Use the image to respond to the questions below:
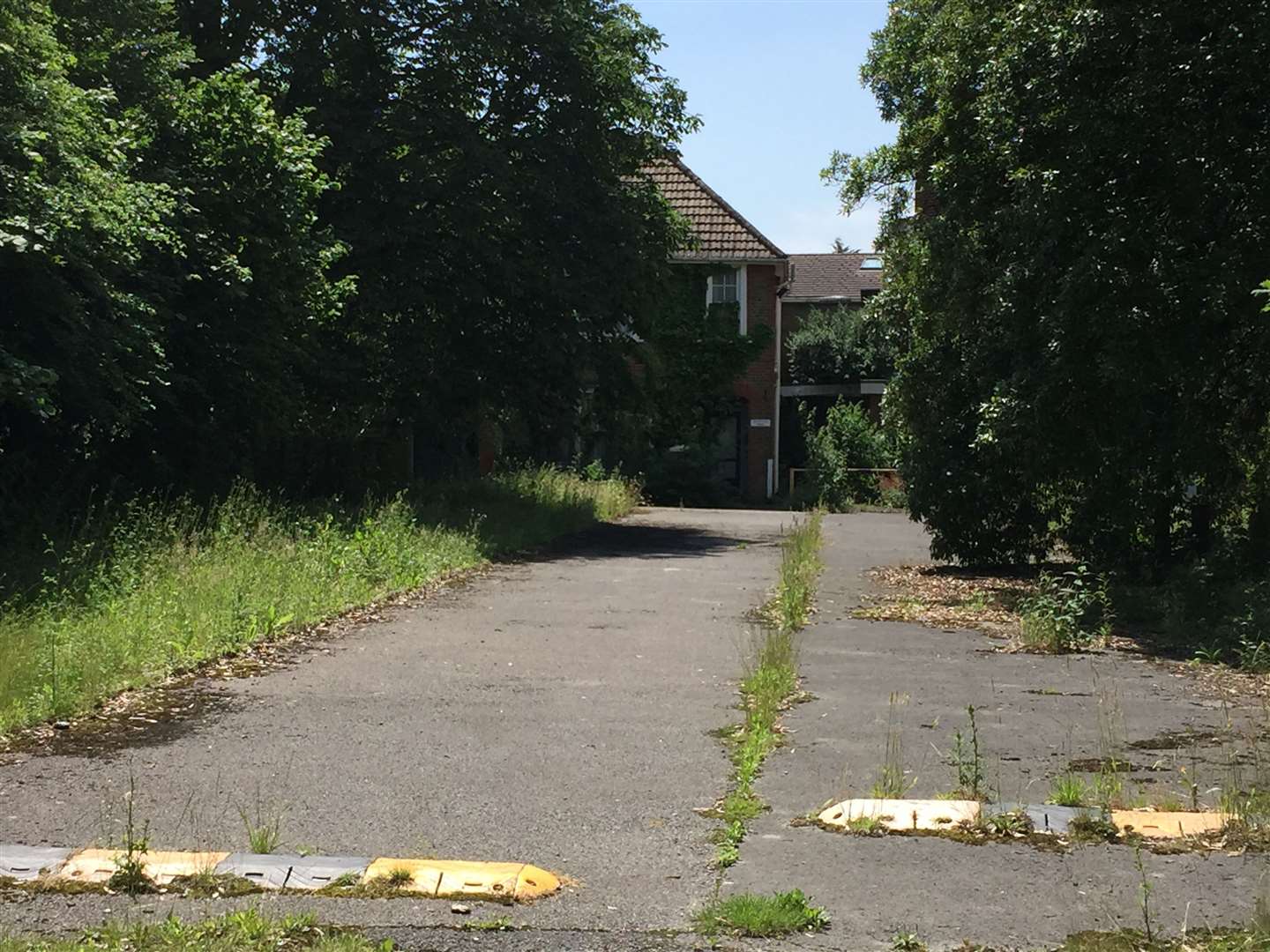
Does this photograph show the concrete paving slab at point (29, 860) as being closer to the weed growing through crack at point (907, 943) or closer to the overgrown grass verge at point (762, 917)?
the overgrown grass verge at point (762, 917)

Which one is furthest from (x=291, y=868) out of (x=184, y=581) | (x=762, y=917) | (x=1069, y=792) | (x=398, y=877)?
(x=184, y=581)

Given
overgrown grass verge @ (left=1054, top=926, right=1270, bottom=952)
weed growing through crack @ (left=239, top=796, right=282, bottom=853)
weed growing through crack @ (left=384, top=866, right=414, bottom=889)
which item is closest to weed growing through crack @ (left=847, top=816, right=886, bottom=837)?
overgrown grass verge @ (left=1054, top=926, right=1270, bottom=952)

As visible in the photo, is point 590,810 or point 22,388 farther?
point 22,388

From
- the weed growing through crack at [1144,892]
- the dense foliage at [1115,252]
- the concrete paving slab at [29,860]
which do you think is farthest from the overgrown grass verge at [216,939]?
the dense foliage at [1115,252]

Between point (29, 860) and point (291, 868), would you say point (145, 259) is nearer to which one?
point (29, 860)

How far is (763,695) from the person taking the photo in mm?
9000

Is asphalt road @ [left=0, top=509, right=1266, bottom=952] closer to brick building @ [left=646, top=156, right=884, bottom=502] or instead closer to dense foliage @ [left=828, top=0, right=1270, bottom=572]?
dense foliage @ [left=828, top=0, right=1270, bottom=572]

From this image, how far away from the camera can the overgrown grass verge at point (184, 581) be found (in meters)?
9.16

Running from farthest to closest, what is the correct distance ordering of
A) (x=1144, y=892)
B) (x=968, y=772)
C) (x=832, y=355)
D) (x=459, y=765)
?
(x=832, y=355)
(x=459, y=765)
(x=968, y=772)
(x=1144, y=892)

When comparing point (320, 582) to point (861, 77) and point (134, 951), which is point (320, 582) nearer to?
point (134, 951)

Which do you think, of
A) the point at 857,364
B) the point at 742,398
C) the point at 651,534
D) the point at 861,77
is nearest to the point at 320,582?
the point at 651,534

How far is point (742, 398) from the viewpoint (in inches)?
1652

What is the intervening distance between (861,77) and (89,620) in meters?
17.7

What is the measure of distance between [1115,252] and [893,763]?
792cm
